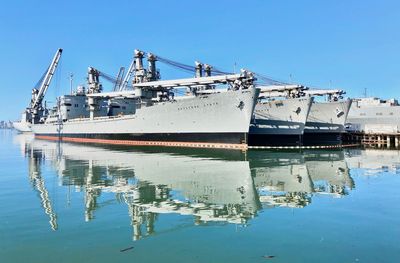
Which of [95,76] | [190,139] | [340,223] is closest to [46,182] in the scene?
[340,223]

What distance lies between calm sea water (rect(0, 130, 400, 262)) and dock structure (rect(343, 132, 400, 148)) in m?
41.9

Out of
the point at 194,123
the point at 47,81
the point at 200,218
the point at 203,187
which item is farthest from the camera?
the point at 47,81

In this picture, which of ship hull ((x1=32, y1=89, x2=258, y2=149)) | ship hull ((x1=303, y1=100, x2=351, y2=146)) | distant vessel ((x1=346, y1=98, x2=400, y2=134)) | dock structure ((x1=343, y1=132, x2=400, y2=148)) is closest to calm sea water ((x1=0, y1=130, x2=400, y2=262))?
ship hull ((x1=32, y1=89, x2=258, y2=149))

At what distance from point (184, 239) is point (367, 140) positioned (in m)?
60.9

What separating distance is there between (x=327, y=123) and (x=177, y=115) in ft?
92.3

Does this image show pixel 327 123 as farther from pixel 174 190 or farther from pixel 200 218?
pixel 200 218

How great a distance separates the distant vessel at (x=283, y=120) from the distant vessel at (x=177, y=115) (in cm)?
735

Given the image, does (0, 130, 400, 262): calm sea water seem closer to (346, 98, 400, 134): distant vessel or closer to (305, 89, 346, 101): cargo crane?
(305, 89, 346, 101): cargo crane

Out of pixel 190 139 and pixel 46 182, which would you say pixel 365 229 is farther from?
pixel 190 139

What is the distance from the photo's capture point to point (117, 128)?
2271 inches

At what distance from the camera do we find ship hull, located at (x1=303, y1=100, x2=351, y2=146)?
57750mm

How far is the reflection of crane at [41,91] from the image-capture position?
91938 mm

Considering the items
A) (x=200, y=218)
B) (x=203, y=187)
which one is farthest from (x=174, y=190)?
(x=200, y=218)

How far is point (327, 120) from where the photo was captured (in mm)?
58812
